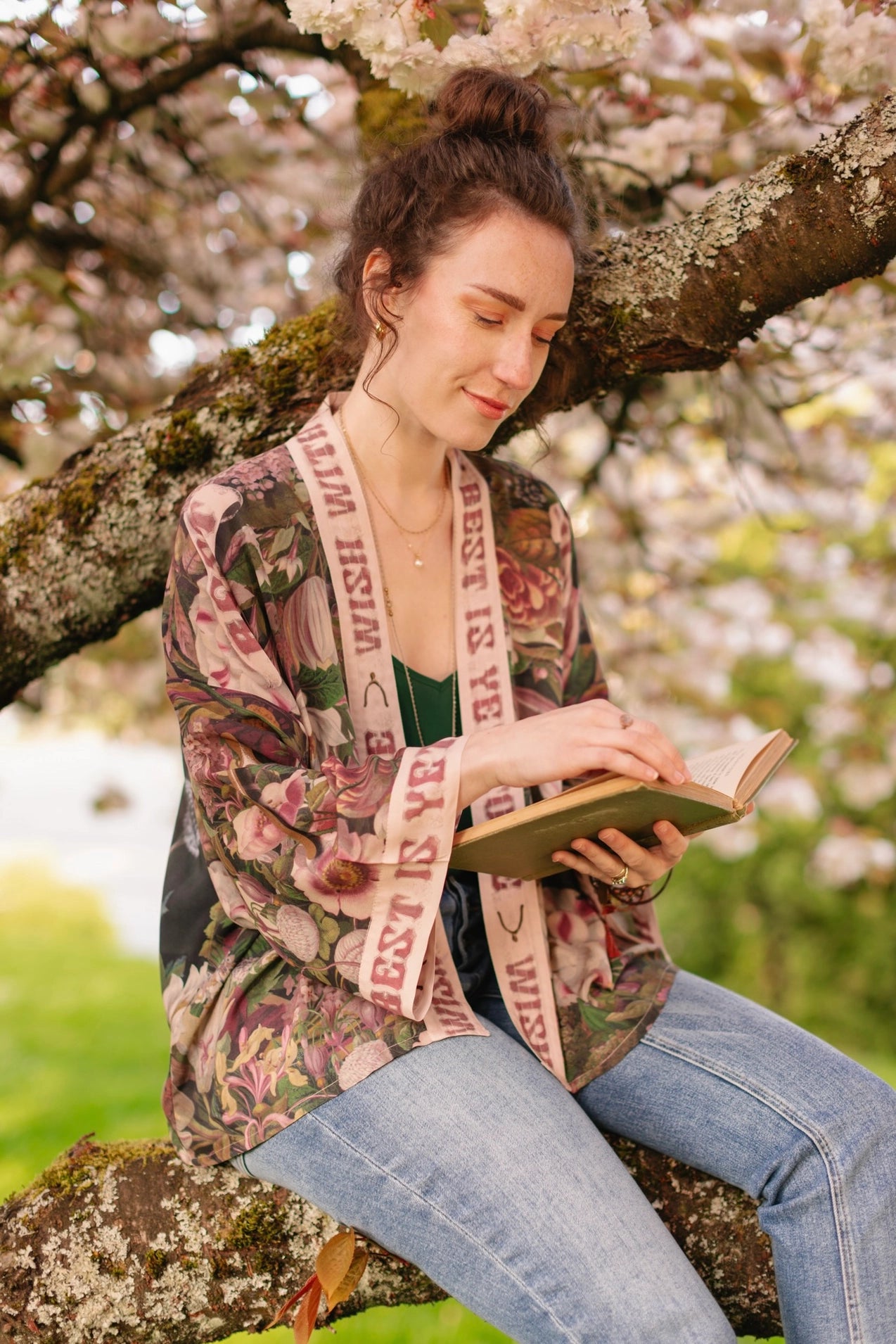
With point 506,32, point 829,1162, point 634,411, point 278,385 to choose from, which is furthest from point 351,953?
point 634,411

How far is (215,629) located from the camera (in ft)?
5.10

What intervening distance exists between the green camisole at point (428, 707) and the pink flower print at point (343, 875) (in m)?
0.30

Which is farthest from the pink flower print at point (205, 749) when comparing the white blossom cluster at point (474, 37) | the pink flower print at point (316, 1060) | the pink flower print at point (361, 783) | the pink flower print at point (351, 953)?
the white blossom cluster at point (474, 37)

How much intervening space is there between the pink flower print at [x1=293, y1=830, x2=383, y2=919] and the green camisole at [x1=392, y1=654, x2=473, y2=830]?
0.30 metres

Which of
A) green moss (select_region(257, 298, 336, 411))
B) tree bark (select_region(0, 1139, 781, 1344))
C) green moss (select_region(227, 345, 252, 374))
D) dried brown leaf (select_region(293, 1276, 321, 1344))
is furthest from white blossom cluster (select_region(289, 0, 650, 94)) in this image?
dried brown leaf (select_region(293, 1276, 321, 1344))

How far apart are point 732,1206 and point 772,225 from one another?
56.2 inches

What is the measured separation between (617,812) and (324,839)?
0.37 meters

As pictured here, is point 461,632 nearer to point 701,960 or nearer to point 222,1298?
point 222,1298

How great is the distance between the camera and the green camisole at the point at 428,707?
1.75 metres

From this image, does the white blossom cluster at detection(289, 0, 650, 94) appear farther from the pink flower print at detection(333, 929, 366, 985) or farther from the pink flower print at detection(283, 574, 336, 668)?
the pink flower print at detection(333, 929, 366, 985)

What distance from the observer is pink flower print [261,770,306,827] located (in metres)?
1.47

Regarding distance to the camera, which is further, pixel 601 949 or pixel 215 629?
pixel 601 949

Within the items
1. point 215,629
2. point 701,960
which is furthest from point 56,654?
point 701,960

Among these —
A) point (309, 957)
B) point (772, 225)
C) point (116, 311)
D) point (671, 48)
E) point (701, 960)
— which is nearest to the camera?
point (309, 957)
